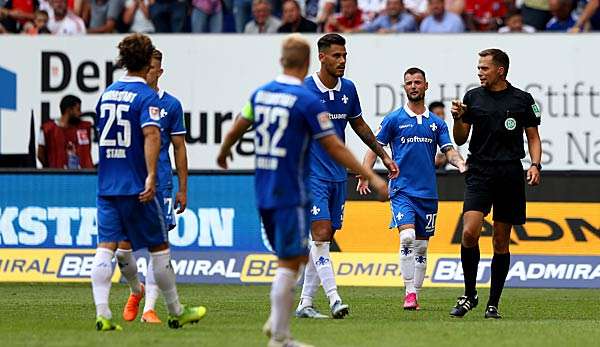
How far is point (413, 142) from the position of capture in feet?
49.8

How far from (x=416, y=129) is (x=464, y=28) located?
7.69 meters

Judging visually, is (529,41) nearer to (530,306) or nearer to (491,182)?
(530,306)

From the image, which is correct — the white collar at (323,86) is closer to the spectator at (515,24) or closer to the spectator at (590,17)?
the spectator at (515,24)

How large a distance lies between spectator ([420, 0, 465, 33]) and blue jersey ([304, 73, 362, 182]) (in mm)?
8633

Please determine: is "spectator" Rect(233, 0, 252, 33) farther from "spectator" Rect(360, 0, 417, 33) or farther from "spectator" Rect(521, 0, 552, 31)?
"spectator" Rect(521, 0, 552, 31)

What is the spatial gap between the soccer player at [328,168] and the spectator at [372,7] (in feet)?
30.8

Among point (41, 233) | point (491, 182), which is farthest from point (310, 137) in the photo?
point (41, 233)

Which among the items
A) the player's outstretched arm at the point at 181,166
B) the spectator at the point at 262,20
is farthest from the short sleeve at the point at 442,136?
the spectator at the point at 262,20

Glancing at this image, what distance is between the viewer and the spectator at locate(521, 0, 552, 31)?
2258 cm

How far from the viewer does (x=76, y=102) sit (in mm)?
21750

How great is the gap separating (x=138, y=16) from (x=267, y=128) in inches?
530

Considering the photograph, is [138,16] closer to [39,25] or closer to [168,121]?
[39,25]

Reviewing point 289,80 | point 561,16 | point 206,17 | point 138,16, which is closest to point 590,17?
point 561,16

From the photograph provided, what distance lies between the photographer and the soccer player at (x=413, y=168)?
595 inches
